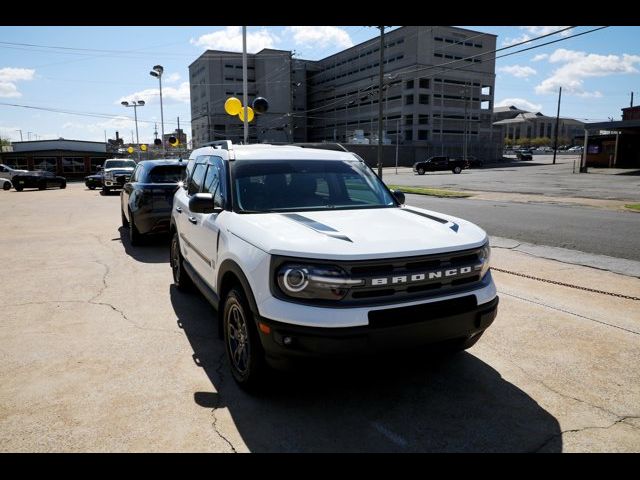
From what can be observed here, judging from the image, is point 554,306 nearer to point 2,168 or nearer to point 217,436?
point 217,436

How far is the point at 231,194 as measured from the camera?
4027 millimetres

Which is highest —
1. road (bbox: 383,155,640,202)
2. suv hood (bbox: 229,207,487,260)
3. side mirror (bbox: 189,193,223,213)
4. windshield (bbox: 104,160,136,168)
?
windshield (bbox: 104,160,136,168)

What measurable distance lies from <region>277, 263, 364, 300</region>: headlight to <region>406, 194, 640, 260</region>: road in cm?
722

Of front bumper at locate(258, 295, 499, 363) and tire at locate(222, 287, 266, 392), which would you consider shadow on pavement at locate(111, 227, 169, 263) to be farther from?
front bumper at locate(258, 295, 499, 363)

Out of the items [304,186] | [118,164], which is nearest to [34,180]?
[118,164]

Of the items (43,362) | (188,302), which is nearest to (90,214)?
(188,302)

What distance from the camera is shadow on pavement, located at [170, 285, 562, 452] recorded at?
2.83 m

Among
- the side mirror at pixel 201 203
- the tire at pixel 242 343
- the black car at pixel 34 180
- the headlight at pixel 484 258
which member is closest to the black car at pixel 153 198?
the side mirror at pixel 201 203

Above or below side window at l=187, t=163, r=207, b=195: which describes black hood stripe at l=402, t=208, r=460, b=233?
below

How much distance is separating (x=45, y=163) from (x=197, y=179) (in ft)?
171

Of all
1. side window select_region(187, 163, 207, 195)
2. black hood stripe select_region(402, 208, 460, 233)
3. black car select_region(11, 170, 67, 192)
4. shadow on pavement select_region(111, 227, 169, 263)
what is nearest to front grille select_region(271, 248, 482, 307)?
black hood stripe select_region(402, 208, 460, 233)

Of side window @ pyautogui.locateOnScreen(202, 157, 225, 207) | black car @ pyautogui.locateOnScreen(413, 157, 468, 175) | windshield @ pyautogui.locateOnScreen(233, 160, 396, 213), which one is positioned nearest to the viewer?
windshield @ pyautogui.locateOnScreen(233, 160, 396, 213)

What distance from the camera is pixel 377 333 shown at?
9.18 feet

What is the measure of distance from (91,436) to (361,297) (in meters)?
1.94
